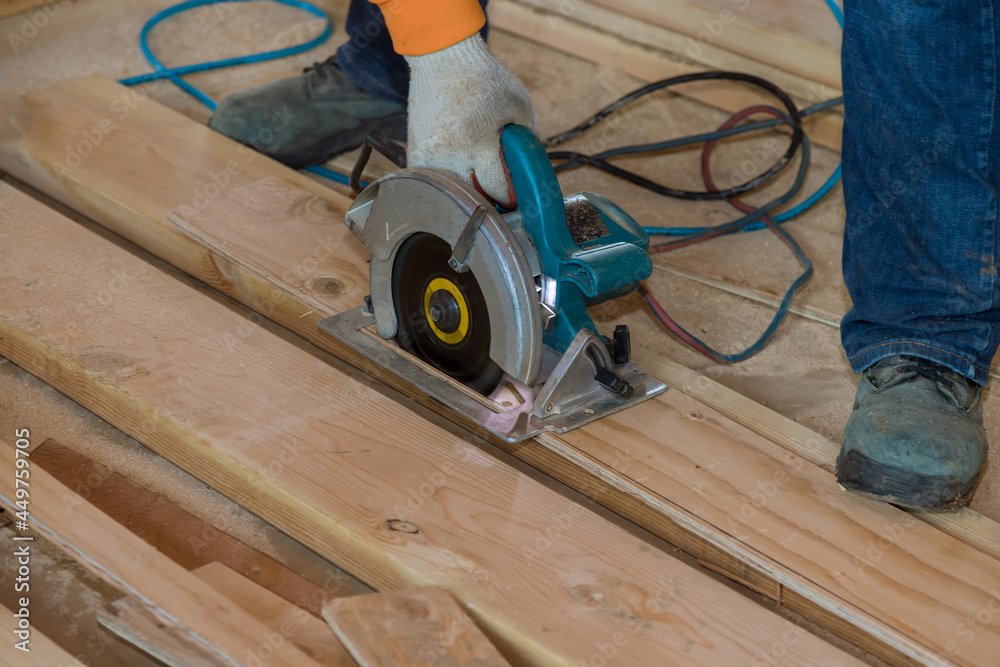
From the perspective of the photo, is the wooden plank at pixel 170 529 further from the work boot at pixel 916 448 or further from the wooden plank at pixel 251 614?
the work boot at pixel 916 448

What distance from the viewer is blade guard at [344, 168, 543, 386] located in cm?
157

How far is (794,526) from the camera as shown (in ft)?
5.16

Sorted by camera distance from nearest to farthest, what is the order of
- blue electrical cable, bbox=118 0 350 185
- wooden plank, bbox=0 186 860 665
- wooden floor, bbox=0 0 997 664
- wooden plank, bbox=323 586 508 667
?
wooden plank, bbox=323 586 508 667, wooden plank, bbox=0 186 860 665, wooden floor, bbox=0 0 997 664, blue electrical cable, bbox=118 0 350 185

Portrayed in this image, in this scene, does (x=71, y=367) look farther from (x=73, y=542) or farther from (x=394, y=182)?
(x=394, y=182)

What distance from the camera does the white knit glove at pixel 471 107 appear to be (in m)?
1.65

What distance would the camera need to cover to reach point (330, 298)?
2.01m

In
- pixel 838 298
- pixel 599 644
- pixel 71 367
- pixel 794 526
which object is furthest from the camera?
pixel 838 298

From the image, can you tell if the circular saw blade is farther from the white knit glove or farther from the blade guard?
the white knit glove

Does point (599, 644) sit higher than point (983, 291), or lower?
lower

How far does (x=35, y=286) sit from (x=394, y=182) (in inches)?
34.2

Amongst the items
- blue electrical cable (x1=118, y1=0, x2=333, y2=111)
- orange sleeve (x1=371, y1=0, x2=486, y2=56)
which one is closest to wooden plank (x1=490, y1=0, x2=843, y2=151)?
blue electrical cable (x1=118, y1=0, x2=333, y2=111)

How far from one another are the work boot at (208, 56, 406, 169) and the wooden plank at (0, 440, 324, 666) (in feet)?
4.53

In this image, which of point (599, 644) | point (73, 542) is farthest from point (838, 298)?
point (73, 542)

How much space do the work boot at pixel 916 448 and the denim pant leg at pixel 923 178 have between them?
8cm
